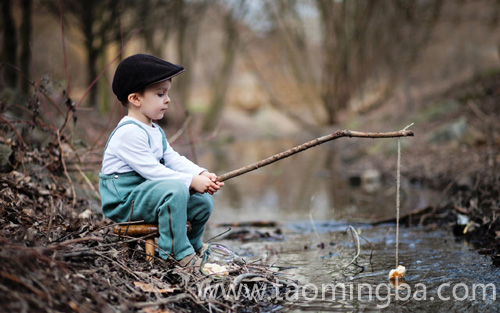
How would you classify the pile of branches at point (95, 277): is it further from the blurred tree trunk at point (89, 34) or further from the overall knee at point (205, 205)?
the blurred tree trunk at point (89, 34)

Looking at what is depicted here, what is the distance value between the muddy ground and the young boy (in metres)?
0.18

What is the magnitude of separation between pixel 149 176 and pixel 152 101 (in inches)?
20.2

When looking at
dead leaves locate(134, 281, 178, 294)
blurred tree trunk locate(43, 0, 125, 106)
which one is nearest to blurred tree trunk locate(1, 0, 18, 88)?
blurred tree trunk locate(43, 0, 125, 106)

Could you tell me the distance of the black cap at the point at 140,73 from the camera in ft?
11.0

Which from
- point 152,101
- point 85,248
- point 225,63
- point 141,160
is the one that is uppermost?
point 225,63

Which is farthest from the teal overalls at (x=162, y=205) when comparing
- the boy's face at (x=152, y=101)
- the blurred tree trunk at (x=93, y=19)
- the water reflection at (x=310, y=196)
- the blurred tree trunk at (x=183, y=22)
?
the blurred tree trunk at (x=183, y=22)

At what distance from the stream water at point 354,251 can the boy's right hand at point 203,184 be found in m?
0.84

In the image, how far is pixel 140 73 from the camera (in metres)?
3.38

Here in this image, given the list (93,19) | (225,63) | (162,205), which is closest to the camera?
(162,205)

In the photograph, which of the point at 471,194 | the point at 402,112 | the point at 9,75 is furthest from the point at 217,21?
the point at 471,194

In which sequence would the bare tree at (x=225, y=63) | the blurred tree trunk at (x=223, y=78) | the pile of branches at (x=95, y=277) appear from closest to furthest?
the pile of branches at (x=95, y=277), the bare tree at (x=225, y=63), the blurred tree trunk at (x=223, y=78)

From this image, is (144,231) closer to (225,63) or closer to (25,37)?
(25,37)

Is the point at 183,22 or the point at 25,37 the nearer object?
the point at 25,37

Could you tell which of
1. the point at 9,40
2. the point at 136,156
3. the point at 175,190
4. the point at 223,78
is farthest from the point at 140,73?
the point at 223,78
